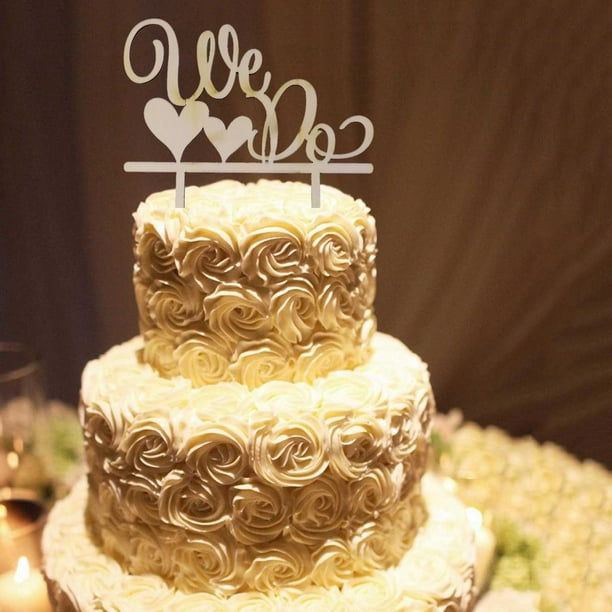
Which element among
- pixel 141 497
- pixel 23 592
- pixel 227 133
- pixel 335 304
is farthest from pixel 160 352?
pixel 23 592

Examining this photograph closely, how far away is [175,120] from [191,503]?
93 cm

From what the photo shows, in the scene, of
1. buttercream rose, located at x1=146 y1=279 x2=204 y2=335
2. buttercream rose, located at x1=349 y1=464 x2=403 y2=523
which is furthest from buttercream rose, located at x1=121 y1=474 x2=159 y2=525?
buttercream rose, located at x1=349 y1=464 x2=403 y2=523

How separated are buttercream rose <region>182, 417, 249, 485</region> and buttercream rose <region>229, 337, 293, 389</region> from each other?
0.52ft

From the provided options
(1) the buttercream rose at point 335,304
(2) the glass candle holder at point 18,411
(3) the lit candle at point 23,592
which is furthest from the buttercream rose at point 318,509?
(2) the glass candle holder at point 18,411

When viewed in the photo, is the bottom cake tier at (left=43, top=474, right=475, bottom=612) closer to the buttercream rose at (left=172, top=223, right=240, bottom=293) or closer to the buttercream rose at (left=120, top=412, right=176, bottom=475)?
the buttercream rose at (left=120, top=412, right=176, bottom=475)

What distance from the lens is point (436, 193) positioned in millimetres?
3094

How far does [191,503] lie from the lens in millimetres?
1734

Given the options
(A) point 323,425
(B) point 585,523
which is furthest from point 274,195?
(B) point 585,523

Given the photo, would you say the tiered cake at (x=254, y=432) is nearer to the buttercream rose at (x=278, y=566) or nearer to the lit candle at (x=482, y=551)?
the buttercream rose at (x=278, y=566)

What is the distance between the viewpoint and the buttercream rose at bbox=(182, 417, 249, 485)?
5.52ft

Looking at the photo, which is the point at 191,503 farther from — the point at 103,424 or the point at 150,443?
the point at 103,424

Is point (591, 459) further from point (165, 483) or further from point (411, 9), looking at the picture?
point (165, 483)

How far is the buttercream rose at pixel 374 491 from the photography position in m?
1.78

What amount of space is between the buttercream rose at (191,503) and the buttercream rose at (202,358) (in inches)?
9.7
